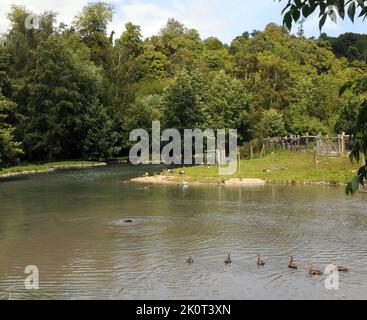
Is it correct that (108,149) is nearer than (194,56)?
Yes

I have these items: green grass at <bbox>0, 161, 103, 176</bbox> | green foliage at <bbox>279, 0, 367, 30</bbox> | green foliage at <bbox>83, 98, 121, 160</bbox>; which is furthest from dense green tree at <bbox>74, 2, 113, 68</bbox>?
A: green foliage at <bbox>279, 0, 367, 30</bbox>

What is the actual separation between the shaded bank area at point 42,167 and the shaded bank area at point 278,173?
14374mm

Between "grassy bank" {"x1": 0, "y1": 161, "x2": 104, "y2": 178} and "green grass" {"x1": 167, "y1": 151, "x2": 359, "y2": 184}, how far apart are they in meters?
16.4

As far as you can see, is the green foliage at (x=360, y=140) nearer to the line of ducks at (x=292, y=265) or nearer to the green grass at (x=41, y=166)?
the line of ducks at (x=292, y=265)

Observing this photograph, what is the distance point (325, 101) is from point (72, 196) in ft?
107

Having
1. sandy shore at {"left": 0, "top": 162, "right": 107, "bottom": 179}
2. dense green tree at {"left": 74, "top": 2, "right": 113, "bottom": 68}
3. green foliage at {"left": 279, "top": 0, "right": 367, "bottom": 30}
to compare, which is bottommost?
sandy shore at {"left": 0, "top": 162, "right": 107, "bottom": 179}

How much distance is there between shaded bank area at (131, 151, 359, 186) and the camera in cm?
3600

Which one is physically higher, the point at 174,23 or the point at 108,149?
the point at 174,23

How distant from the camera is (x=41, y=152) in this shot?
201ft

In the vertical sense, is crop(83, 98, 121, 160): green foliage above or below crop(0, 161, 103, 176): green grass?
above

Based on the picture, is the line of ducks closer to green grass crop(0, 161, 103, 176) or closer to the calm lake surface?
the calm lake surface
